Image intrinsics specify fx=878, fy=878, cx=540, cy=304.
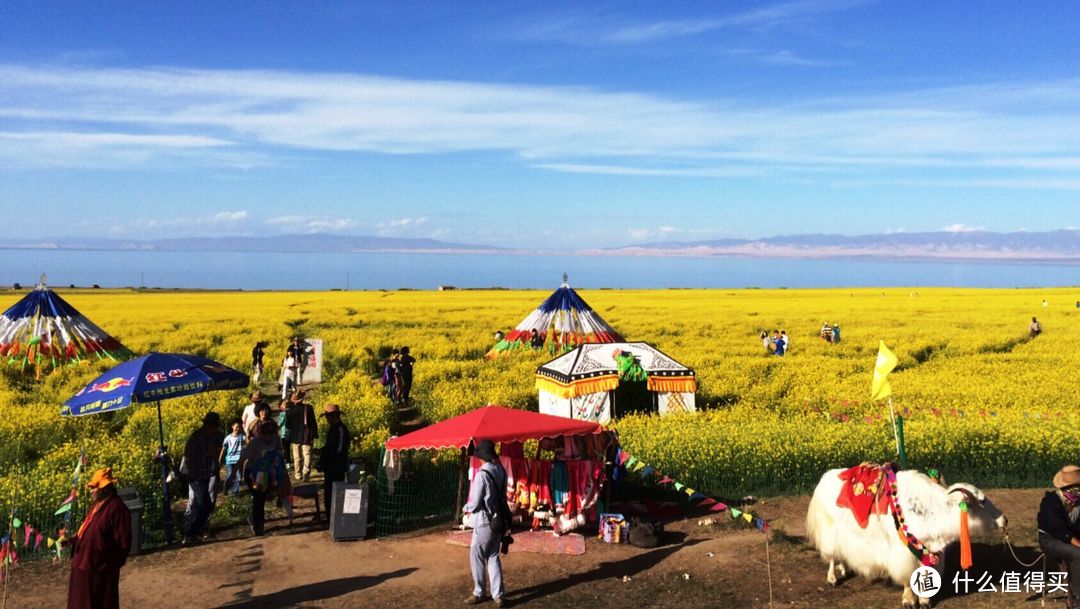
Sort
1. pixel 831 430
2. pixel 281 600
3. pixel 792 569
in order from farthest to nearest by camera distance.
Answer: pixel 831 430 → pixel 792 569 → pixel 281 600

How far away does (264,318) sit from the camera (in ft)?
163

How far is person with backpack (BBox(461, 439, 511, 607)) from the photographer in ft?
32.9

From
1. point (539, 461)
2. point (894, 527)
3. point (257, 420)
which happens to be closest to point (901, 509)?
point (894, 527)

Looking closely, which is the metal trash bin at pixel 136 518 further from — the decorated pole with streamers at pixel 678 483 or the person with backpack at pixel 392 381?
the person with backpack at pixel 392 381

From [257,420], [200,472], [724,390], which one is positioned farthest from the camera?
[724,390]

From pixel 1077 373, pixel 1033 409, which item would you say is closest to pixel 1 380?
pixel 1033 409

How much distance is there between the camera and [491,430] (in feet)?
40.0

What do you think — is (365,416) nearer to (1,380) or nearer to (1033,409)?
(1,380)

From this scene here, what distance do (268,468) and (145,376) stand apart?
2.21m

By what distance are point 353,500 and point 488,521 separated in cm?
343

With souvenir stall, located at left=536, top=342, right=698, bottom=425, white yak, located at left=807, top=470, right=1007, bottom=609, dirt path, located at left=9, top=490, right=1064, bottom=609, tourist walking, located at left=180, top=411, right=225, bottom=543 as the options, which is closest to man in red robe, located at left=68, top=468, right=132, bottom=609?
dirt path, located at left=9, top=490, right=1064, bottom=609

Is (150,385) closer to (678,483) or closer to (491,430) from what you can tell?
(491,430)

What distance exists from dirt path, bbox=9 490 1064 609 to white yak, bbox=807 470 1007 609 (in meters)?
0.41

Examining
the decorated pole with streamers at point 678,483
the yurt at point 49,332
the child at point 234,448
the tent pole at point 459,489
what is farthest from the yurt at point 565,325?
the yurt at point 49,332
